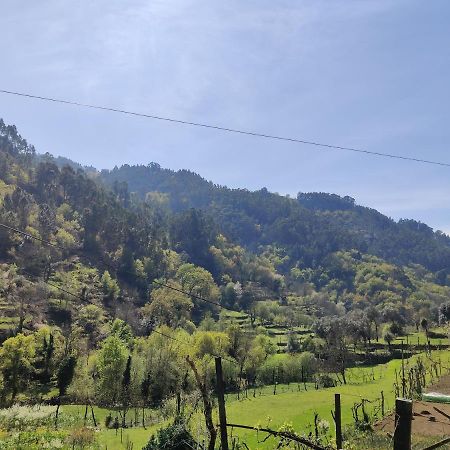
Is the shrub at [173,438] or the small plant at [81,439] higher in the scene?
the shrub at [173,438]

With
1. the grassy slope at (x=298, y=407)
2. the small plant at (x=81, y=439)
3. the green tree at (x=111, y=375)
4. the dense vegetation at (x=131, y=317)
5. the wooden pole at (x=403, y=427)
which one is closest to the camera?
the wooden pole at (x=403, y=427)

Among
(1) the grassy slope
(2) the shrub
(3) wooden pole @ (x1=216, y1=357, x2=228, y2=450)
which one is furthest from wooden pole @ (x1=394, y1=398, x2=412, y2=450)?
(1) the grassy slope

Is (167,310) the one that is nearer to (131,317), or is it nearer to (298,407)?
(131,317)

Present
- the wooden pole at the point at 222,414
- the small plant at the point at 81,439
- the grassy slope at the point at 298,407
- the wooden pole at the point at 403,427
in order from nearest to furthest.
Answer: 1. the wooden pole at the point at 403,427
2. the wooden pole at the point at 222,414
3. the small plant at the point at 81,439
4. the grassy slope at the point at 298,407

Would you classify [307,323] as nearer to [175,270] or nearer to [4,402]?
[175,270]

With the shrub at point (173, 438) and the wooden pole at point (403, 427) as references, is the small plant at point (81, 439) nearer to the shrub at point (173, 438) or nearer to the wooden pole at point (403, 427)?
the shrub at point (173, 438)

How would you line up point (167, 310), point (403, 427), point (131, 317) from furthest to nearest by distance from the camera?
point (167, 310)
point (131, 317)
point (403, 427)

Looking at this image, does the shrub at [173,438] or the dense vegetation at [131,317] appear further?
the dense vegetation at [131,317]

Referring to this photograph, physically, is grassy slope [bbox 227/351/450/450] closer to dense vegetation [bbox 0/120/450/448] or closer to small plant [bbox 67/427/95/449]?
dense vegetation [bbox 0/120/450/448]

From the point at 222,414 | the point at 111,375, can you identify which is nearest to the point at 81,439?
the point at 111,375

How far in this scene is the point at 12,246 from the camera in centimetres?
12262

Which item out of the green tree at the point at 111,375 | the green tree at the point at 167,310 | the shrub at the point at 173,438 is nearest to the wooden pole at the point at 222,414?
the shrub at the point at 173,438

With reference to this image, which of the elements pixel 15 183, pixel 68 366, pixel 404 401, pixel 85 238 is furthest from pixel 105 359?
pixel 15 183

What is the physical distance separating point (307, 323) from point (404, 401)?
5355 inches
